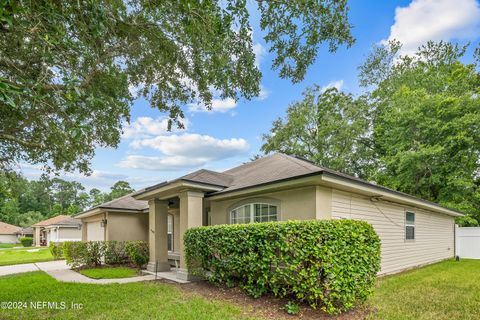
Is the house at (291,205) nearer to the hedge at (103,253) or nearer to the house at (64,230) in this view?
the hedge at (103,253)

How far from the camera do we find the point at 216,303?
250 inches

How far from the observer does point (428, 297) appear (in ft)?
22.4

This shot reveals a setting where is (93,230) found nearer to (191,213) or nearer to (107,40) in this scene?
(191,213)

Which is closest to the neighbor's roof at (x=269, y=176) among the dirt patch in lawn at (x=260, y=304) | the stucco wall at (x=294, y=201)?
the stucco wall at (x=294, y=201)

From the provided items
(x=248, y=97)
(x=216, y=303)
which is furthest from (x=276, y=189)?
(x=216, y=303)

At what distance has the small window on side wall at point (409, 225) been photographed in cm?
1140

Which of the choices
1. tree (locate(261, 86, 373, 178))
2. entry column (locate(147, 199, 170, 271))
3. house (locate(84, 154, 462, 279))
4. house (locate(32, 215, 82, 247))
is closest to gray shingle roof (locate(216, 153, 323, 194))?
house (locate(84, 154, 462, 279))

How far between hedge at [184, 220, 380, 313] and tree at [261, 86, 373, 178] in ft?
59.1

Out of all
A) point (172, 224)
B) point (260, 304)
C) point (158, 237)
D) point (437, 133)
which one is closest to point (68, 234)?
point (172, 224)

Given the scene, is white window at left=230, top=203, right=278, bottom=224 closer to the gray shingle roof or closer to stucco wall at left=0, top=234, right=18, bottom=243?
the gray shingle roof

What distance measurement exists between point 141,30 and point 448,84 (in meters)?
21.2

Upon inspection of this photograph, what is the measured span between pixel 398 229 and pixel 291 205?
211 inches

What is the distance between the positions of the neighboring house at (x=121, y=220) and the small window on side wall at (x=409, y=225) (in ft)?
37.9

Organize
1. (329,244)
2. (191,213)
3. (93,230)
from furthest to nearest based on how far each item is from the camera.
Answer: (93,230) < (191,213) < (329,244)
